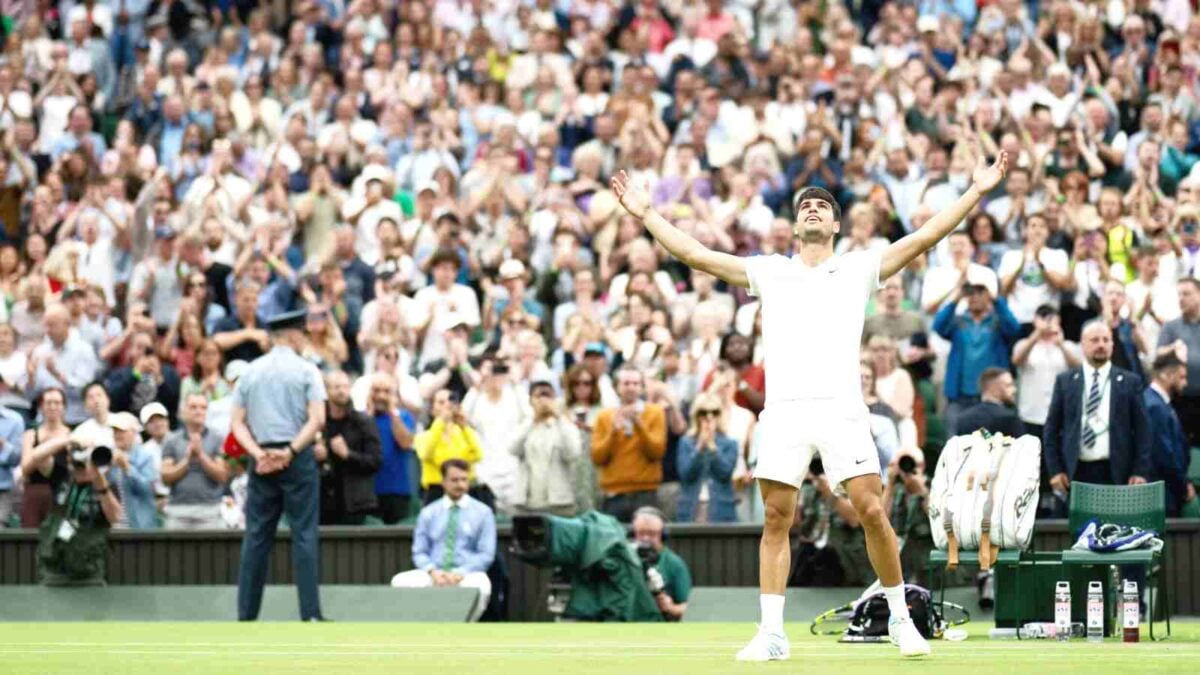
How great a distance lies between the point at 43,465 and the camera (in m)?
19.3

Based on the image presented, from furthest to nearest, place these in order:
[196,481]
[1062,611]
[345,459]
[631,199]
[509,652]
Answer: [196,481] → [345,459] → [1062,611] → [509,652] → [631,199]

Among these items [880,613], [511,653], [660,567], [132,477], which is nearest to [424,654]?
[511,653]

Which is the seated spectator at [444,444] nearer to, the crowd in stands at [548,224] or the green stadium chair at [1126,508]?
the crowd in stands at [548,224]

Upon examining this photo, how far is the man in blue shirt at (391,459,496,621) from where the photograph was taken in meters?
17.6

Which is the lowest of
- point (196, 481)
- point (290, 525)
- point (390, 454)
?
point (290, 525)

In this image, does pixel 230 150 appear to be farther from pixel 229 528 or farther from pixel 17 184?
pixel 229 528

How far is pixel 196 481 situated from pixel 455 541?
294 centimetres

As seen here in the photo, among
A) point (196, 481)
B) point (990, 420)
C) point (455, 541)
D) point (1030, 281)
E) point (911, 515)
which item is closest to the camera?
point (911, 515)

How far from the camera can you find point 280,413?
634 inches

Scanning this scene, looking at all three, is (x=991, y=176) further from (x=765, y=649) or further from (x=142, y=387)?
(x=142, y=387)

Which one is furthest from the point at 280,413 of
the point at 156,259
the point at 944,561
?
the point at 156,259

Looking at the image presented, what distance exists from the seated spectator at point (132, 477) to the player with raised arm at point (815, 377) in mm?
9372

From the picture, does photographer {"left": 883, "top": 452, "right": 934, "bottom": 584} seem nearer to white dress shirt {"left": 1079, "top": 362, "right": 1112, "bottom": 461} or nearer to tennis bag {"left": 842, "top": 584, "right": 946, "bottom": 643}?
white dress shirt {"left": 1079, "top": 362, "right": 1112, "bottom": 461}

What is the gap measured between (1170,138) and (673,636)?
1065cm
